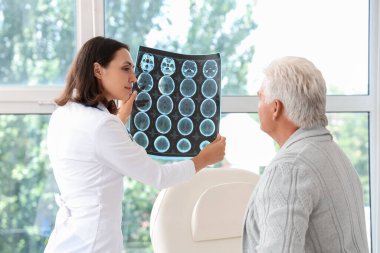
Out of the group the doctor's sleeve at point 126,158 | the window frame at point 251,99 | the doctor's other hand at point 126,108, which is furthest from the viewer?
the window frame at point 251,99

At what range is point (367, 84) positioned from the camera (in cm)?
291

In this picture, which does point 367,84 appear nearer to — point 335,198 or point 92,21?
point 92,21

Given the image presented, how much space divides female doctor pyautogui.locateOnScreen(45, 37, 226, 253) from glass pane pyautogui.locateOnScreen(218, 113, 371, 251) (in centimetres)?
91

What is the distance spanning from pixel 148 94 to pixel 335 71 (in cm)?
115

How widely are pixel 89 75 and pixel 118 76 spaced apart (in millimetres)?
104

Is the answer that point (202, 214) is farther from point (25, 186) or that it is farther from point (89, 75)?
point (25, 186)

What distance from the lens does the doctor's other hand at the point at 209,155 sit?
191 cm

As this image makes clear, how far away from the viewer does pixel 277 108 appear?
55.7 inches

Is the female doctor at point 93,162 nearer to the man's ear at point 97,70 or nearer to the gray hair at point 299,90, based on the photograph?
the man's ear at point 97,70

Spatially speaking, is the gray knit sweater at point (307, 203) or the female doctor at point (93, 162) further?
the female doctor at point (93, 162)

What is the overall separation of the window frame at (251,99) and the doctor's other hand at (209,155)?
73cm

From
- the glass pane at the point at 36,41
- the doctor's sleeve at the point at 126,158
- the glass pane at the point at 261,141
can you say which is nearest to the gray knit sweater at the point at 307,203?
the doctor's sleeve at the point at 126,158

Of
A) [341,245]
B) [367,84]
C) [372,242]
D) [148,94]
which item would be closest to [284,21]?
[367,84]

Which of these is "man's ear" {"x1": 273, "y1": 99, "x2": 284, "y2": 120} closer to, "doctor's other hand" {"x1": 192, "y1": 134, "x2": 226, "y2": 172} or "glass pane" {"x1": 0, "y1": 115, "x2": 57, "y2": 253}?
"doctor's other hand" {"x1": 192, "y1": 134, "x2": 226, "y2": 172}
